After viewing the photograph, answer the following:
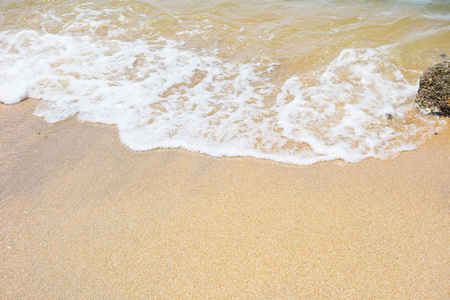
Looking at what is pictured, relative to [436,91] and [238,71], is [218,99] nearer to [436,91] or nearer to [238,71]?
[238,71]

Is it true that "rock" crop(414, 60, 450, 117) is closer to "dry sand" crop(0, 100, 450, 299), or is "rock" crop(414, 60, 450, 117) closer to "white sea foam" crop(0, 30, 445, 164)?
"white sea foam" crop(0, 30, 445, 164)

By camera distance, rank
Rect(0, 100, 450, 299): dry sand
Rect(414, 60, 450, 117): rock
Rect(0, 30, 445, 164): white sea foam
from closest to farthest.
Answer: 1. Rect(0, 100, 450, 299): dry sand
2. Rect(0, 30, 445, 164): white sea foam
3. Rect(414, 60, 450, 117): rock

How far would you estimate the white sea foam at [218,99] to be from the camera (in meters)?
3.25

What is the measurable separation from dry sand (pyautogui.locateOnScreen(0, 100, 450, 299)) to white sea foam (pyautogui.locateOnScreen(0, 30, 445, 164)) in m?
0.26

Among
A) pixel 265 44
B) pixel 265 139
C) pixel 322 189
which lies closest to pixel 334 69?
pixel 265 44

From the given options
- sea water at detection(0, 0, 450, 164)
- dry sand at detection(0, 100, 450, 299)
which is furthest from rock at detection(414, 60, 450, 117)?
dry sand at detection(0, 100, 450, 299)

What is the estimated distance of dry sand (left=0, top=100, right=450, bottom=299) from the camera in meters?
2.05

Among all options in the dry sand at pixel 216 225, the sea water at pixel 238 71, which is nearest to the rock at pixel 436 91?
the sea water at pixel 238 71

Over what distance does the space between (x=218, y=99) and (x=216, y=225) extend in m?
2.03

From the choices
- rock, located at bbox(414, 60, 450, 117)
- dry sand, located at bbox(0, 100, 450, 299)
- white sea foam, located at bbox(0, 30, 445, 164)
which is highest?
rock, located at bbox(414, 60, 450, 117)

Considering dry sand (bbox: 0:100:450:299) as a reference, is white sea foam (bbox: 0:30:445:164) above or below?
above

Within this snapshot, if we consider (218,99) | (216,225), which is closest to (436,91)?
(218,99)

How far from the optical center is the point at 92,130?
351 cm

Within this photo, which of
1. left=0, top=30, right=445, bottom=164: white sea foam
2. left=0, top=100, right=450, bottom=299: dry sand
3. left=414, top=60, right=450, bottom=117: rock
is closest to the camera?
left=0, top=100, right=450, bottom=299: dry sand
